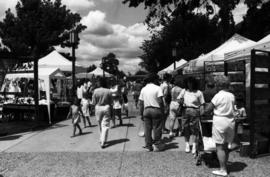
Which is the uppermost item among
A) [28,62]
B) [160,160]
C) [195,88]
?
[28,62]

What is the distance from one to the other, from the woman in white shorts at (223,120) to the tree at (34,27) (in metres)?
36.1

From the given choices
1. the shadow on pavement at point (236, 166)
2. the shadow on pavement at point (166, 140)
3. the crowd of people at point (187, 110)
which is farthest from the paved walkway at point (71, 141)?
the shadow on pavement at point (236, 166)

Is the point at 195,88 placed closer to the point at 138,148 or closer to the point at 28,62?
the point at 138,148

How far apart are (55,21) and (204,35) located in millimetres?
21326

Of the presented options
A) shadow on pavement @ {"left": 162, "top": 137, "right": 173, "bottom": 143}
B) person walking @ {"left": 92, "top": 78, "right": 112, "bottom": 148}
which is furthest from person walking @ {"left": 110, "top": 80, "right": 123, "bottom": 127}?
person walking @ {"left": 92, "top": 78, "right": 112, "bottom": 148}

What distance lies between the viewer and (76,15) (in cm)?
4284

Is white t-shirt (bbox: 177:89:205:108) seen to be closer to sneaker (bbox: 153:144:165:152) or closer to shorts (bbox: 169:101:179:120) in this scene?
sneaker (bbox: 153:144:165:152)

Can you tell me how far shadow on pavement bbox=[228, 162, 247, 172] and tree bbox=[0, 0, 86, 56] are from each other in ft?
118

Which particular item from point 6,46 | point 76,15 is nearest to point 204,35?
point 76,15

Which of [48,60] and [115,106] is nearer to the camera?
[115,106]

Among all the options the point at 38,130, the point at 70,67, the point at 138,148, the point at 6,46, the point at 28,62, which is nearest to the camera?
the point at 138,148

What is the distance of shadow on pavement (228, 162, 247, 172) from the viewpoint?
5.11 metres

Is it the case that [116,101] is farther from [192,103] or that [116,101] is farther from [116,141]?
[192,103]

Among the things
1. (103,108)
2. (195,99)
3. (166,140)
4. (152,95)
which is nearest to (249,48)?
(195,99)
